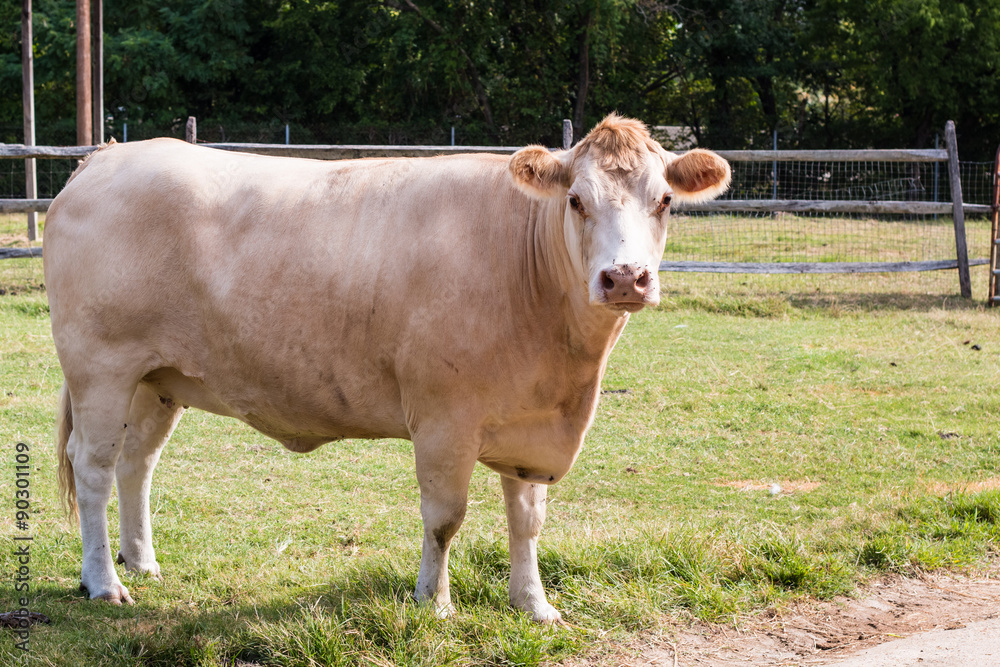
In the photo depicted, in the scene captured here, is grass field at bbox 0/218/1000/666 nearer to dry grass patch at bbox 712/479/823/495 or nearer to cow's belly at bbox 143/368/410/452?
dry grass patch at bbox 712/479/823/495

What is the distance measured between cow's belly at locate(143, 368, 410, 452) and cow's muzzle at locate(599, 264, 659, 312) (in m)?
1.06

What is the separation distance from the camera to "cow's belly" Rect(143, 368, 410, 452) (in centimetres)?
367

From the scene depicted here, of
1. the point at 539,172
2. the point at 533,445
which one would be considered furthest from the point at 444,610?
the point at 539,172

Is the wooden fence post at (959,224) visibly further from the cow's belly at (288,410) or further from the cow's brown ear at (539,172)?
the cow's belly at (288,410)

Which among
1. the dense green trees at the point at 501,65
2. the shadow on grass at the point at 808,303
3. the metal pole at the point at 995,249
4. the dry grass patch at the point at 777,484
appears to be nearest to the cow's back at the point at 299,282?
the dry grass patch at the point at 777,484

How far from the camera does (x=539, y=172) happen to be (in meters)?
3.42

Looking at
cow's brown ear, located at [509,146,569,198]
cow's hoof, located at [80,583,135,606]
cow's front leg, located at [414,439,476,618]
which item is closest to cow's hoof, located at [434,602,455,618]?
cow's front leg, located at [414,439,476,618]

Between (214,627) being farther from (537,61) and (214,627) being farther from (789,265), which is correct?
(537,61)

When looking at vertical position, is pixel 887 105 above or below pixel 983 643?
above

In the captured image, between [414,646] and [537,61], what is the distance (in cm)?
2682

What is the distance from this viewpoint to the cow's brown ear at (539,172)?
3391mm

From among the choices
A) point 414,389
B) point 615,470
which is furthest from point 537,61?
point 414,389

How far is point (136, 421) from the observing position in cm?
422

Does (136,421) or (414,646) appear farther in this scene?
(136,421)
